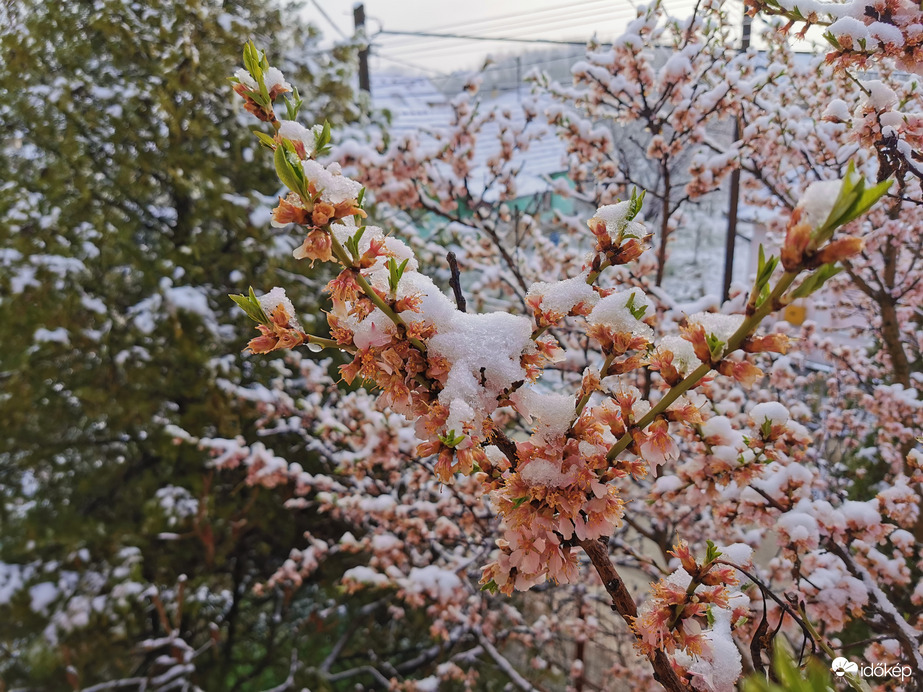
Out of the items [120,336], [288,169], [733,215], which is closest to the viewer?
[288,169]

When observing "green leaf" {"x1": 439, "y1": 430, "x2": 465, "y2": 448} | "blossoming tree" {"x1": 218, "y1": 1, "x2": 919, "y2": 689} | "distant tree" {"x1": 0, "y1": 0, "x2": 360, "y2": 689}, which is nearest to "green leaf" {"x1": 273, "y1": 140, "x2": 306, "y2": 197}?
"blossoming tree" {"x1": 218, "y1": 1, "x2": 919, "y2": 689}

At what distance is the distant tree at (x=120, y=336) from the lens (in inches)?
152

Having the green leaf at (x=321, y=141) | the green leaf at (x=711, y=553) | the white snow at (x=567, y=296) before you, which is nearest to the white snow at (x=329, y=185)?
the green leaf at (x=321, y=141)

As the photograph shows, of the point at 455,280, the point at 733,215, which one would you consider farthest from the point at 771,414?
the point at 733,215

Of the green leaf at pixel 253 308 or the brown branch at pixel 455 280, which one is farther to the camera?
the brown branch at pixel 455 280

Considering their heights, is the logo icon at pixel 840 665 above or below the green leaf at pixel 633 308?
below

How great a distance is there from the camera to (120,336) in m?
4.12

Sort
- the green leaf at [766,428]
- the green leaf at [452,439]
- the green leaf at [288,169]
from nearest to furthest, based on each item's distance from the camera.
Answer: the green leaf at [288,169], the green leaf at [452,439], the green leaf at [766,428]

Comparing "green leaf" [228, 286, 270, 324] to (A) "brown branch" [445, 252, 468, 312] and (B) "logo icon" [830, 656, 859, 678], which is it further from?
(B) "logo icon" [830, 656, 859, 678]

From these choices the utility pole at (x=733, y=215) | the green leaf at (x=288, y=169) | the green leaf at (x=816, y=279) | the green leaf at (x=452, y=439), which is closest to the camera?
the green leaf at (x=816, y=279)

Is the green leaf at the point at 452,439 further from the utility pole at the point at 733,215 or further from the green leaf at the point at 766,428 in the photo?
the utility pole at the point at 733,215

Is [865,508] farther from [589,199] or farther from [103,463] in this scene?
[103,463]

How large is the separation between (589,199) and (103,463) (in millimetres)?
4547

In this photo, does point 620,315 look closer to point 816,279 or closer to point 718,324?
point 718,324
